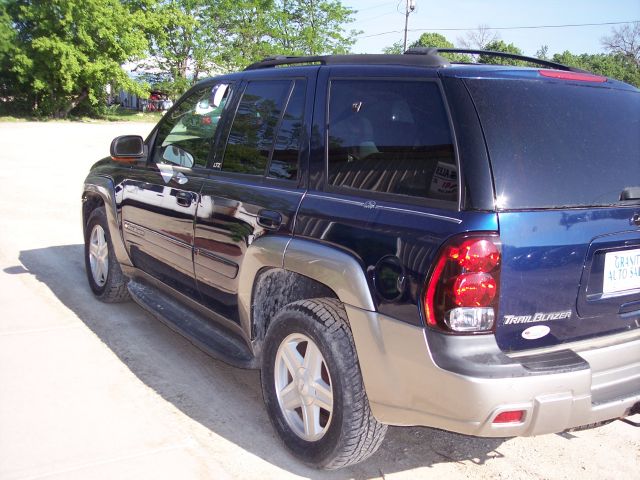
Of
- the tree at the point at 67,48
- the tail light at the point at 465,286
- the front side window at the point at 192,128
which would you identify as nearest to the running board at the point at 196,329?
the front side window at the point at 192,128

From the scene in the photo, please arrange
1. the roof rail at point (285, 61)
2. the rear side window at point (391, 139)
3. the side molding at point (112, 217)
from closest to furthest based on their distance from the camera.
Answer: the rear side window at point (391, 139), the roof rail at point (285, 61), the side molding at point (112, 217)

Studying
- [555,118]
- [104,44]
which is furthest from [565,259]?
[104,44]

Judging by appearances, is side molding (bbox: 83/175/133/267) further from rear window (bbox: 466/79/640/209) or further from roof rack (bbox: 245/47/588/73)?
rear window (bbox: 466/79/640/209)

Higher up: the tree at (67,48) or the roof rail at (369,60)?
the tree at (67,48)

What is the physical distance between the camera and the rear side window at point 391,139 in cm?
263

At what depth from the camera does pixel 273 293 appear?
3480 millimetres

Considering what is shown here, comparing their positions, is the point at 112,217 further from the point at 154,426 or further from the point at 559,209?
the point at 559,209

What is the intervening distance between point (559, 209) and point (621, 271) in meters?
0.47

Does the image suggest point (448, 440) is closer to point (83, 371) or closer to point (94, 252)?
point (83, 371)

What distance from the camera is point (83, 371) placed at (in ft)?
13.7

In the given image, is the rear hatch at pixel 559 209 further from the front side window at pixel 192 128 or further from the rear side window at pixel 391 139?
the front side window at pixel 192 128

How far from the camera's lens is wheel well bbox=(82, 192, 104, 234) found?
18.2 ft

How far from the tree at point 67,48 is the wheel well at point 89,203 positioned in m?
37.9

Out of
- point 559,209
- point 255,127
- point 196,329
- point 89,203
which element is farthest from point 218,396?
point 89,203
